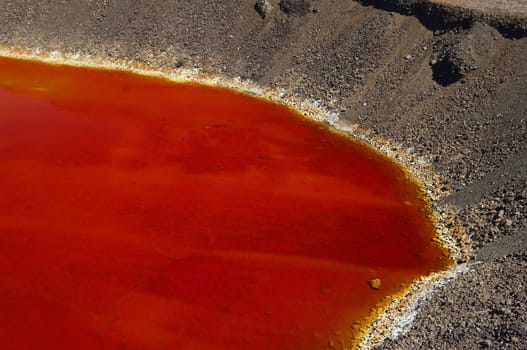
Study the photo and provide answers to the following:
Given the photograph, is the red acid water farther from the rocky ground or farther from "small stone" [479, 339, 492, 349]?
"small stone" [479, 339, 492, 349]

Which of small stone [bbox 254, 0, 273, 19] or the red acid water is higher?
small stone [bbox 254, 0, 273, 19]

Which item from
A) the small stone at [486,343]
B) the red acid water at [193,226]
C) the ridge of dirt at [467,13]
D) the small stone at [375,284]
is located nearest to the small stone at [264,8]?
the red acid water at [193,226]

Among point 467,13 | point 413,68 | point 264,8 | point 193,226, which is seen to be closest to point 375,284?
point 193,226

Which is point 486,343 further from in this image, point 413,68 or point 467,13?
point 467,13

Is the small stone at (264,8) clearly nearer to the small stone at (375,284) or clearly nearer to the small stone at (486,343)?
the small stone at (375,284)

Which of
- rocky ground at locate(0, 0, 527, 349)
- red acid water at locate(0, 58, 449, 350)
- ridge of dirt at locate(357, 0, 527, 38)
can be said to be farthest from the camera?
ridge of dirt at locate(357, 0, 527, 38)

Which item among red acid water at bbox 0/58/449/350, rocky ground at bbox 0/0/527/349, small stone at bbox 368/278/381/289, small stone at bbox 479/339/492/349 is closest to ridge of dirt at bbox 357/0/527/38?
rocky ground at bbox 0/0/527/349
